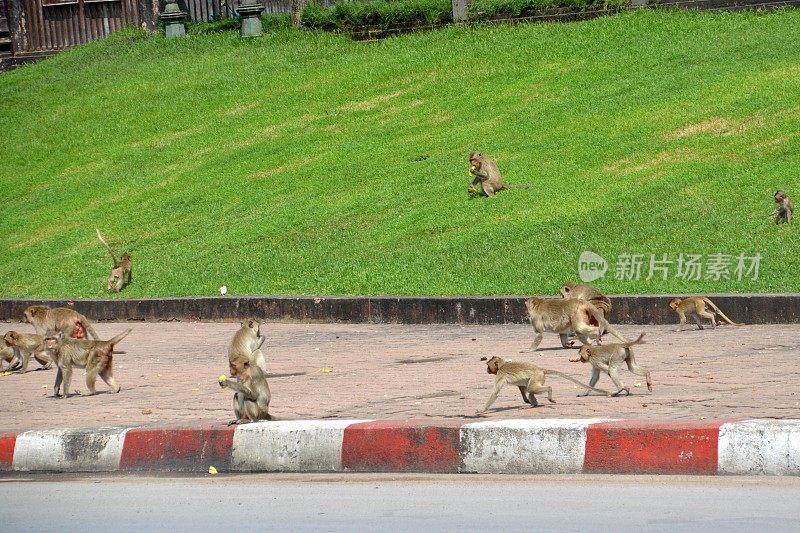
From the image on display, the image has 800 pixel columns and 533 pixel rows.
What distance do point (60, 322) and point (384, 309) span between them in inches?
129

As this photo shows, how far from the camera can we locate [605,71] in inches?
890

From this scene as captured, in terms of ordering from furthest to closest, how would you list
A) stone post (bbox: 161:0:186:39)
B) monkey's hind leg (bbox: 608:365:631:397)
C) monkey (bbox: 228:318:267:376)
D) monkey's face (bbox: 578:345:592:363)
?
stone post (bbox: 161:0:186:39) → monkey (bbox: 228:318:267:376) → monkey's face (bbox: 578:345:592:363) → monkey's hind leg (bbox: 608:365:631:397)

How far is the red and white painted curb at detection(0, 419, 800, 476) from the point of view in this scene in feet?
23.8

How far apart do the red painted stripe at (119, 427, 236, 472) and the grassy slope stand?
6212mm

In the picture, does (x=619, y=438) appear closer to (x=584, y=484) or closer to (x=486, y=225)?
(x=584, y=484)

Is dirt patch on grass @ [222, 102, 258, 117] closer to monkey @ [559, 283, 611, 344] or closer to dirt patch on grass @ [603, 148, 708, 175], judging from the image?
dirt patch on grass @ [603, 148, 708, 175]

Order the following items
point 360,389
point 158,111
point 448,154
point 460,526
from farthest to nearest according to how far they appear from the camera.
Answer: point 158,111, point 448,154, point 360,389, point 460,526

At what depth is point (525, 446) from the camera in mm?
7641

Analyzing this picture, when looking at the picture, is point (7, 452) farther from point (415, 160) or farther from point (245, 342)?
point (415, 160)

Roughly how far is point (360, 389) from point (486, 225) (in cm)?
682

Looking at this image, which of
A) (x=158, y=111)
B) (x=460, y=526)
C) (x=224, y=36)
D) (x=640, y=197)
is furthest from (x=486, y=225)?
(x=224, y=36)

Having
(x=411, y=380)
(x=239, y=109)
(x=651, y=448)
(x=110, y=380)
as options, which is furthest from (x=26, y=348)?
(x=239, y=109)

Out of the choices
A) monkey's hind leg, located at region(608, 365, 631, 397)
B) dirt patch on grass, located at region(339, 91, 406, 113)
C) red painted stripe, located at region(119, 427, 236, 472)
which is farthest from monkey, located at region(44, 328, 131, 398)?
dirt patch on grass, located at region(339, 91, 406, 113)

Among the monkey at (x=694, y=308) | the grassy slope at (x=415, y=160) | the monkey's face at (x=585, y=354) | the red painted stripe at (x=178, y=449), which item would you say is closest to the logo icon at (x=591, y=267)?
the grassy slope at (x=415, y=160)
